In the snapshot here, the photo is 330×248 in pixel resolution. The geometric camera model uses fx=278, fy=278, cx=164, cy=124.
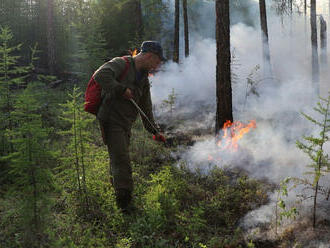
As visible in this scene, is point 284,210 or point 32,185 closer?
point 32,185

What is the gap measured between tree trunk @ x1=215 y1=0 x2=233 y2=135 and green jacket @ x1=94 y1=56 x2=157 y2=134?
2.76 metres

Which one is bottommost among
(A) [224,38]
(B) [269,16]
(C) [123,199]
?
(C) [123,199]

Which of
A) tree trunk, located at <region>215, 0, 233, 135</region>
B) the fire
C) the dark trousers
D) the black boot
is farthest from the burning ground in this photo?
the dark trousers

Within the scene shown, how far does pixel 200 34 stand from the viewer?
3709 centimetres

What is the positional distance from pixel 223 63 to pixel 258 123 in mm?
3113

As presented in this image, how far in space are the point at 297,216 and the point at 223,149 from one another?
287 cm

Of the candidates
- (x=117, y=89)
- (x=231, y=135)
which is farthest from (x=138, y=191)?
(x=231, y=135)

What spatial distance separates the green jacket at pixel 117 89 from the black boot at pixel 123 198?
1.00 m

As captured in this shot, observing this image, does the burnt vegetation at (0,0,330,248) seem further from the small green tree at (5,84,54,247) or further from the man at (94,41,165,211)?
the man at (94,41,165,211)

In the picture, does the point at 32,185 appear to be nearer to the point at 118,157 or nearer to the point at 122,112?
the point at 118,157

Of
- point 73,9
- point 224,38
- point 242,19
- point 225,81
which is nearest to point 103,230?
point 225,81

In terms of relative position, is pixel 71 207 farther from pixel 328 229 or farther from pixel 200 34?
pixel 200 34

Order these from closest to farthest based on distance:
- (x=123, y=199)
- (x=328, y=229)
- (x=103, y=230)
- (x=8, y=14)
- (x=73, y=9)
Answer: (x=328, y=229) < (x=103, y=230) < (x=123, y=199) < (x=8, y=14) < (x=73, y=9)

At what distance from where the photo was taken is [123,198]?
14.4ft
